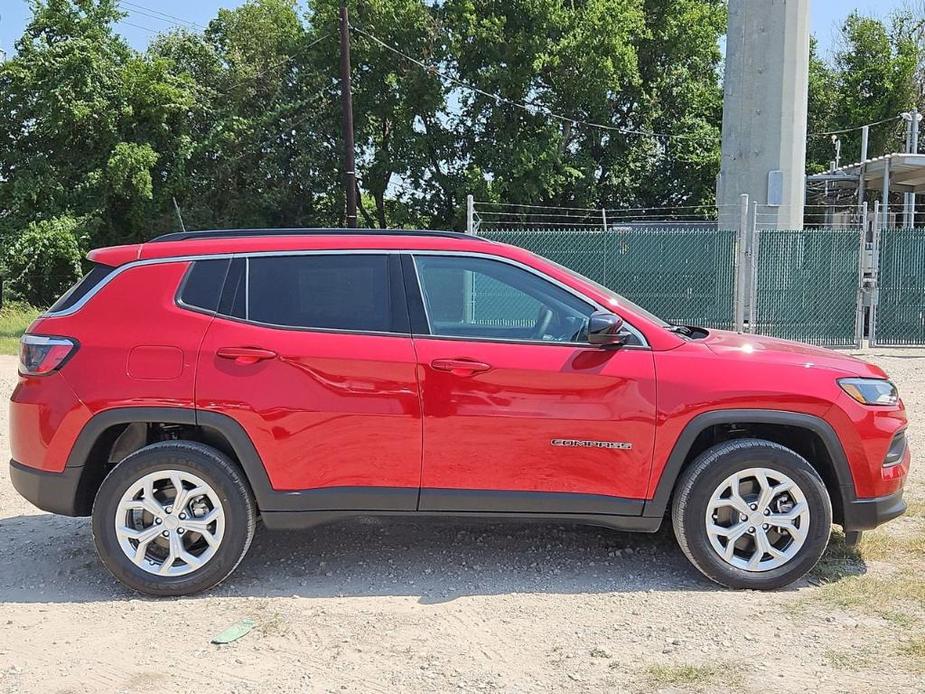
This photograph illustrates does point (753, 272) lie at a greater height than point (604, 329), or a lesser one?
greater

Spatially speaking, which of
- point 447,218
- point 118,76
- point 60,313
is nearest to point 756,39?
point 447,218

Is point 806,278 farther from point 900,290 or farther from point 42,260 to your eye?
point 42,260

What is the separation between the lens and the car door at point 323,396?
4.11 metres

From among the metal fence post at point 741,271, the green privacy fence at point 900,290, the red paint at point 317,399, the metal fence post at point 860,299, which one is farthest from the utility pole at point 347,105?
the red paint at point 317,399

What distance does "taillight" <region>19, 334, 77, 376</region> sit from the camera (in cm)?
415

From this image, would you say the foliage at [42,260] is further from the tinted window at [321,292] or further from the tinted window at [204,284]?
the tinted window at [321,292]

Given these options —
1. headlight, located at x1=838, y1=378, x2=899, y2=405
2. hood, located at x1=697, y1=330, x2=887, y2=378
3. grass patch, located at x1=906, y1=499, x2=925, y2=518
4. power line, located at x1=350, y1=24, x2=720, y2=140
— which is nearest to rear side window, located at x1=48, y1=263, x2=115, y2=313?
hood, located at x1=697, y1=330, x2=887, y2=378

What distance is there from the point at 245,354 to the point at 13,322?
19426 mm

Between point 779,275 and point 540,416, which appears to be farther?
point 779,275

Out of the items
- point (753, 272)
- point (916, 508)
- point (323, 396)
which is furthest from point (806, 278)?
point (323, 396)

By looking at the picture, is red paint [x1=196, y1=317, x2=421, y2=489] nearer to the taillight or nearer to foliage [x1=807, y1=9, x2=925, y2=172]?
the taillight

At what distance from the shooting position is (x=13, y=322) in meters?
20.8

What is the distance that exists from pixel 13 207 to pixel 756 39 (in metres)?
21.9

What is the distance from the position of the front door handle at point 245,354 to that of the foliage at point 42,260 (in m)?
23.9
